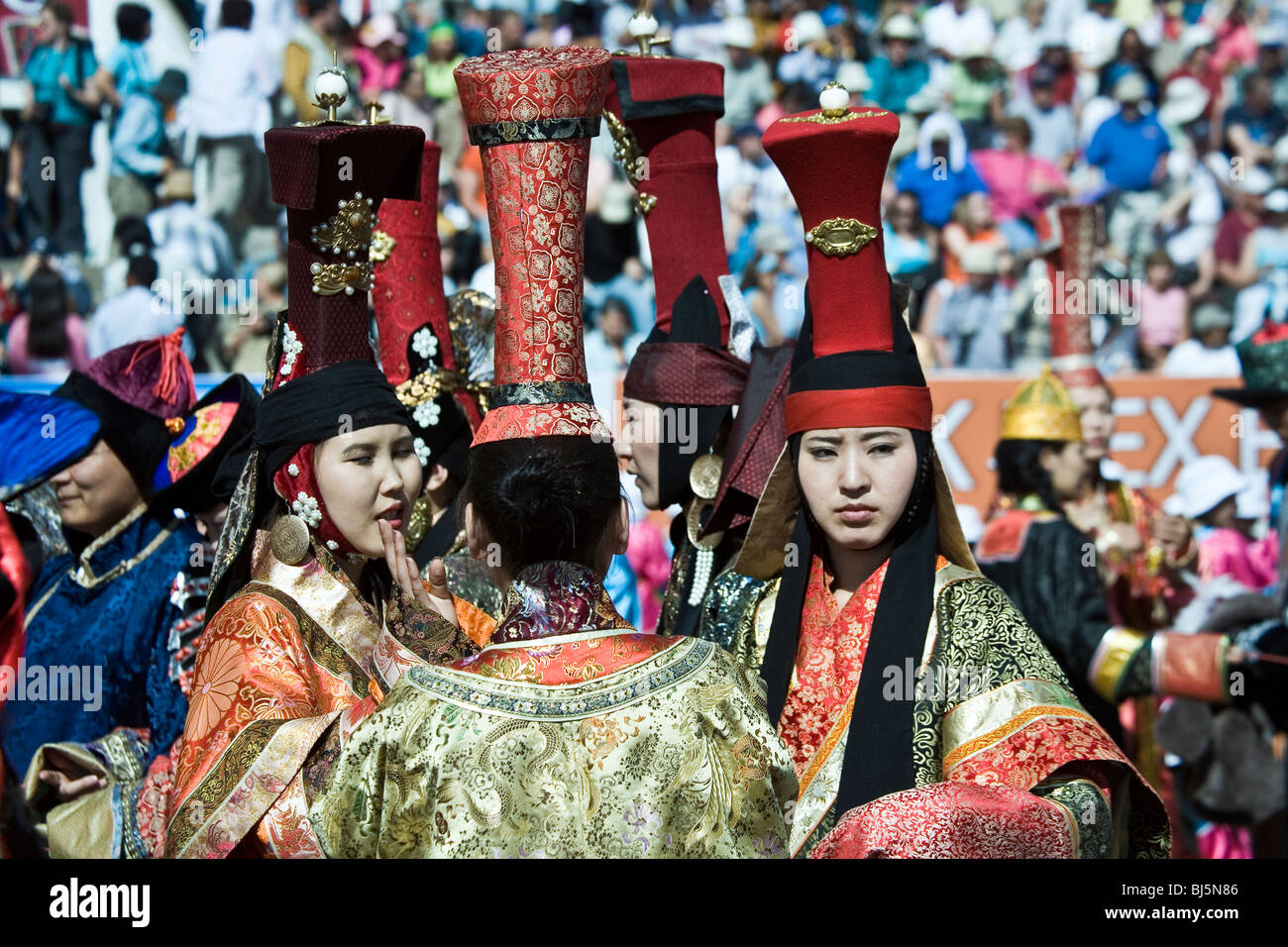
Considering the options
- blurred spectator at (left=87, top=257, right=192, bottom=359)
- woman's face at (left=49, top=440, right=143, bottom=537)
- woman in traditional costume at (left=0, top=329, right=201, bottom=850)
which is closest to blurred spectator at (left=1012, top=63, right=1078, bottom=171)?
blurred spectator at (left=87, top=257, right=192, bottom=359)

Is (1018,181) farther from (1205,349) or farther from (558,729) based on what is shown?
(558,729)

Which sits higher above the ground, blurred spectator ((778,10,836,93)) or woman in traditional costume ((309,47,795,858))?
blurred spectator ((778,10,836,93))

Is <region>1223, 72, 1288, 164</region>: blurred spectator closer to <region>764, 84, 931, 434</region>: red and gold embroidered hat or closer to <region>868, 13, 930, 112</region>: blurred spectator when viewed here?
<region>868, 13, 930, 112</region>: blurred spectator

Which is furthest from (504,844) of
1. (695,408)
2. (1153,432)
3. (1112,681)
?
(1153,432)

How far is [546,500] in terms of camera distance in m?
3.07

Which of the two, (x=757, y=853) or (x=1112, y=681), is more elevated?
(x=757, y=853)

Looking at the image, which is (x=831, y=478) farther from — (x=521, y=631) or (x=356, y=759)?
(x=356, y=759)

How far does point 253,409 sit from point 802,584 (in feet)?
5.89

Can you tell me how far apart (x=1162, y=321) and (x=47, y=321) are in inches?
271

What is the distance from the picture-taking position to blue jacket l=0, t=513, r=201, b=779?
4.77m

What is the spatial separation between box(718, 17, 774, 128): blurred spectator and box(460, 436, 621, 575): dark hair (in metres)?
9.09

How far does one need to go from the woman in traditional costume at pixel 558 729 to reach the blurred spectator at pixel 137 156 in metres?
8.04

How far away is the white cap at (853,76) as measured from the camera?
10.8 meters

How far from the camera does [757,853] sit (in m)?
3.00
